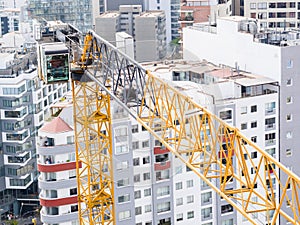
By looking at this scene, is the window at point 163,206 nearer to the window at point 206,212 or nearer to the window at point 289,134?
the window at point 206,212

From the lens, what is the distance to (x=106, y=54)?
535 centimetres

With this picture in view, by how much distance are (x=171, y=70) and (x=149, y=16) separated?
969 centimetres

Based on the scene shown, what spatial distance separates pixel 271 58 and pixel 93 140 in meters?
3.51

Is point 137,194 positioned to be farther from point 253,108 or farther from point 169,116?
point 169,116

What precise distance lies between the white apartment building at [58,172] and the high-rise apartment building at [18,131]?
305 cm

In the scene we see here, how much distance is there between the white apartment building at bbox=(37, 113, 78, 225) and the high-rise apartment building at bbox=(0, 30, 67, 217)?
120 inches

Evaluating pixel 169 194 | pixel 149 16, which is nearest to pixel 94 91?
pixel 169 194

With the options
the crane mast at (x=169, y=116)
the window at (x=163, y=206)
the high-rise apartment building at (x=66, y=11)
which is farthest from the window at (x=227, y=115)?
the high-rise apartment building at (x=66, y=11)

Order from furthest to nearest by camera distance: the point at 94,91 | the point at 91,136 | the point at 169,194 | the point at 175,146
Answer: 1. the point at 169,194
2. the point at 91,136
3. the point at 94,91
4. the point at 175,146

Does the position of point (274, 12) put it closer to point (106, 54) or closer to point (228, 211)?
point (228, 211)

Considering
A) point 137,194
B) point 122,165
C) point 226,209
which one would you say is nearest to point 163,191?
point 137,194

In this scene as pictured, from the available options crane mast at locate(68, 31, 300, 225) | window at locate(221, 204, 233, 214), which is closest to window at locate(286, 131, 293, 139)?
window at locate(221, 204, 233, 214)

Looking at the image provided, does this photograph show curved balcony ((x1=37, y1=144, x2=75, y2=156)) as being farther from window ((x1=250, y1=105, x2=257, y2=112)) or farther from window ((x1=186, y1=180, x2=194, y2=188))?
window ((x1=250, y1=105, x2=257, y2=112))

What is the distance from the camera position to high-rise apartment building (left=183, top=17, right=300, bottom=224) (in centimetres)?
911
